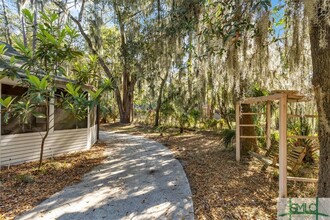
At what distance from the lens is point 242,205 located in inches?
122

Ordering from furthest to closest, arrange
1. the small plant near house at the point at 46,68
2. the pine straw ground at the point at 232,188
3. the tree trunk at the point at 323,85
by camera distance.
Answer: the small plant near house at the point at 46,68 → the pine straw ground at the point at 232,188 → the tree trunk at the point at 323,85

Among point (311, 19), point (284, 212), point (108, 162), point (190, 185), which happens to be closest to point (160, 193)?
point (190, 185)

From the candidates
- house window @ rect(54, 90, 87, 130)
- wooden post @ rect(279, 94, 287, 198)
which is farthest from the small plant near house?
wooden post @ rect(279, 94, 287, 198)

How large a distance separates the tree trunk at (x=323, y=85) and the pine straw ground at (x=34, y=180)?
11.8 ft

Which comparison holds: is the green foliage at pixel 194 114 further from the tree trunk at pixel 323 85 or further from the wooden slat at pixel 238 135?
the tree trunk at pixel 323 85

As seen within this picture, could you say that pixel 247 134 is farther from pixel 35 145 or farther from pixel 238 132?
pixel 35 145

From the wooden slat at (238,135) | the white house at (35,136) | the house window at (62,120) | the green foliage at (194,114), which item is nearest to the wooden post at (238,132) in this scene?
the wooden slat at (238,135)

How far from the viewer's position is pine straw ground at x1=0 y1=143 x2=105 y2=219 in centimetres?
304

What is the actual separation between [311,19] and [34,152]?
19.4ft

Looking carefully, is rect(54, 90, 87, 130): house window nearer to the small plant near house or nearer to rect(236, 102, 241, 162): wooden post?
the small plant near house

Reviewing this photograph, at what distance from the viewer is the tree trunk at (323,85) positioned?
220 cm

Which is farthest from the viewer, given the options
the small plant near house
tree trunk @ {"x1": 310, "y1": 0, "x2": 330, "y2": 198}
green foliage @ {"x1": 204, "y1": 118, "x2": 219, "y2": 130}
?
green foliage @ {"x1": 204, "y1": 118, "x2": 219, "y2": 130}

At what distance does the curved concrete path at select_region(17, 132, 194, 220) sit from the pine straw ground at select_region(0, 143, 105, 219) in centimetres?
20

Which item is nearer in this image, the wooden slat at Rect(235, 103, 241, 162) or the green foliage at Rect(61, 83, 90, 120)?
the green foliage at Rect(61, 83, 90, 120)
